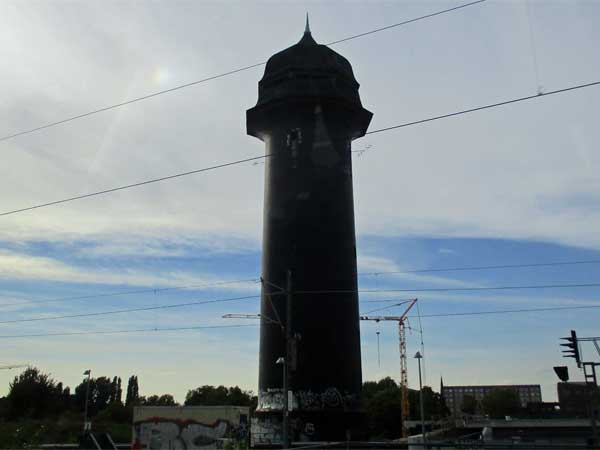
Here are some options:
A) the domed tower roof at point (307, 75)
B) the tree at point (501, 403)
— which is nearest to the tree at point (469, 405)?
the tree at point (501, 403)

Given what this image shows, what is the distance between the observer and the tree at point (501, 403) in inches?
5473

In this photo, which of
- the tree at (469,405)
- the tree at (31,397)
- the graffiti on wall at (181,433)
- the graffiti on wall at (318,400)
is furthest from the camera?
the tree at (469,405)

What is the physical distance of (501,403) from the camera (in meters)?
142

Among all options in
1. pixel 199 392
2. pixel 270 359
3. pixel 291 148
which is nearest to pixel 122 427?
pixel 270 359

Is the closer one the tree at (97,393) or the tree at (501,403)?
the tree at (97,393)

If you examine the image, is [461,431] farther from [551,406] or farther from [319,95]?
[551,406]

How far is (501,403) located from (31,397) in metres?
111

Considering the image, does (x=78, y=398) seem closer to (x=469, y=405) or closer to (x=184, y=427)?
(x=184, y=427)

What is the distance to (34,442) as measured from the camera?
46.4 meters

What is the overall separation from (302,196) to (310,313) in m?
7.17

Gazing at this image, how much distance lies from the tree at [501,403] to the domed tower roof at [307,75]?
398 ft

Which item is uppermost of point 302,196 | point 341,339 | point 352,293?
point 302,196

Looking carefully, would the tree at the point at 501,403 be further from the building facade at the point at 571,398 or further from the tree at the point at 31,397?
the tree at the point at 31,397

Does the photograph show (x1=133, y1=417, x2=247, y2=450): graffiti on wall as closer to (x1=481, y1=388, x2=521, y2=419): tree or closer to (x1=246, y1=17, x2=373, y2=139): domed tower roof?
(x1=246, y1=17, x2=373, y2=139): domed tower roof
